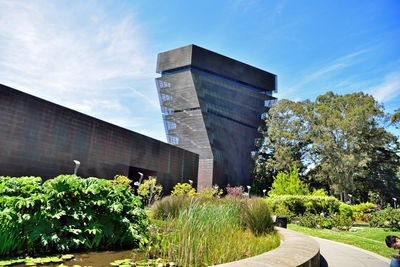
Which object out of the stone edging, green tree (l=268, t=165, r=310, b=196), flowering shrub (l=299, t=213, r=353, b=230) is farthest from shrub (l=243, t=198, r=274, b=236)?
green tree (l=268, t=165, r=310, b=196)

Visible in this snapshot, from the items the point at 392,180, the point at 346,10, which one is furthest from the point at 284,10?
the point at 392,180

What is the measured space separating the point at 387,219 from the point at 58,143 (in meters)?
17.4

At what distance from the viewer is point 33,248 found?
11.3 feet

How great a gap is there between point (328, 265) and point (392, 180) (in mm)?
34603

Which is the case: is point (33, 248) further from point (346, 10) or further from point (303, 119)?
point (303, 119)

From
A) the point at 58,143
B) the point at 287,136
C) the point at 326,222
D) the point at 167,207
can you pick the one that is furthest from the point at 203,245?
the point at 287,136

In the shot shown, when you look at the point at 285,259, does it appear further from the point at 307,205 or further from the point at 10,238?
the point at 307,205

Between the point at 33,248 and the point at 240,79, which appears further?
the point at 240,79

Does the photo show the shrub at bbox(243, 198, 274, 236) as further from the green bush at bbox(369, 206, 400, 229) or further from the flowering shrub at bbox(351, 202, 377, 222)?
the flowering shrub at bbox(351, 202, 377, 222)

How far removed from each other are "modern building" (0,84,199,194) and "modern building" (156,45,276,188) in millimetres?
Answer: 13085

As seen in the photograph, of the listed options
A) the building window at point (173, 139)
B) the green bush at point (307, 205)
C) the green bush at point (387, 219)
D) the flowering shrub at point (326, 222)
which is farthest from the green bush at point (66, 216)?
the building window at point (173, 139)

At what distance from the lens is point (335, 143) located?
90.4ft

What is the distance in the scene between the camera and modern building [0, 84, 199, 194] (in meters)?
12.2

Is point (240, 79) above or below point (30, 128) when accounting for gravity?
above
